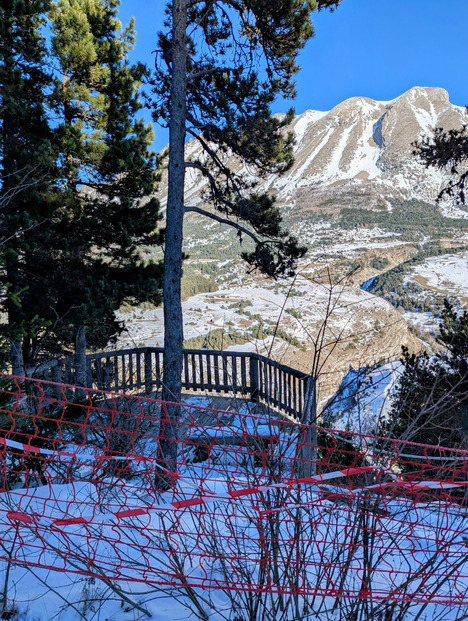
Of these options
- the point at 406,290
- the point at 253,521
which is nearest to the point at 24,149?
the point at 253,521

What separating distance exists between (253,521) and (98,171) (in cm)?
820

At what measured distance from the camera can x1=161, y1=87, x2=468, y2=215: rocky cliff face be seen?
122125 mm

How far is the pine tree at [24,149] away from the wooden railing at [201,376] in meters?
1.06

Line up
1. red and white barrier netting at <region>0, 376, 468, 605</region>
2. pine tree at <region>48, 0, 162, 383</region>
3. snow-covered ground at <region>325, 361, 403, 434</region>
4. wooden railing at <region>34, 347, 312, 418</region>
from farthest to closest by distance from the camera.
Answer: pine tree at <region>48, 0, 162, 383</region> < wooden railing at <region>34, 347, 312, 418</region> < snow-covered ground at <region>325, 361, 403, 434</region> < red and white barrier netting at <region>0, 376, 468, 605</region>

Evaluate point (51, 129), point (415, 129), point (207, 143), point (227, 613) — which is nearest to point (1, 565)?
point (227, 613)

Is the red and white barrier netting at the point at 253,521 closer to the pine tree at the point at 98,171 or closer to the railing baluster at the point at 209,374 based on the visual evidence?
Answer: the railing baluster at the point at 209,374

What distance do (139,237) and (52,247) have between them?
197 cm

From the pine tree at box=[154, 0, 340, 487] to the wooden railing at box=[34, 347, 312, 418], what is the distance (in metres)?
1.39

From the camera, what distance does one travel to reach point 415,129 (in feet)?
493

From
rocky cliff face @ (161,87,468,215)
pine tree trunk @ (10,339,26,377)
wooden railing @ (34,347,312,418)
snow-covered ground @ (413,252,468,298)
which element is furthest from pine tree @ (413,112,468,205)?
rocky cliff face @ (161,87,468,215)

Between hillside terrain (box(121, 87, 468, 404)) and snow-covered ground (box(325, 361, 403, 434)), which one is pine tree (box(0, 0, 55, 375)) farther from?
snow-covered ground (box(325, 361, 403, 434))

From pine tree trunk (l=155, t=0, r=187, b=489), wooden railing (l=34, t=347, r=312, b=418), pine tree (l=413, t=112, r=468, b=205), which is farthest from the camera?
pine tree (l=413, t=112, r=468, b=205)

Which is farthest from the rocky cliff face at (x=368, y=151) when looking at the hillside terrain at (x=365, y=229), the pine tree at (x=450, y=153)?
the pine tree at (x=450, y=153)

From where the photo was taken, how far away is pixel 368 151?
159625mm
